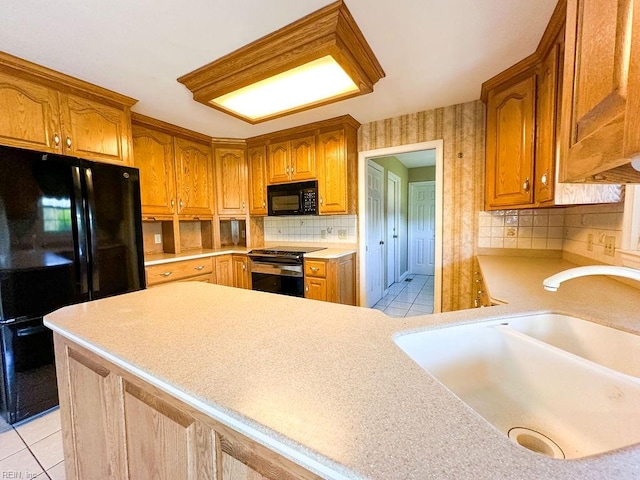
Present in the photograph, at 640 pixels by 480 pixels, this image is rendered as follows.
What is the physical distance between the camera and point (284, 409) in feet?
1.51

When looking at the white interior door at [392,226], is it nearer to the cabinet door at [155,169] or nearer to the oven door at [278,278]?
the oven door at [278,278]

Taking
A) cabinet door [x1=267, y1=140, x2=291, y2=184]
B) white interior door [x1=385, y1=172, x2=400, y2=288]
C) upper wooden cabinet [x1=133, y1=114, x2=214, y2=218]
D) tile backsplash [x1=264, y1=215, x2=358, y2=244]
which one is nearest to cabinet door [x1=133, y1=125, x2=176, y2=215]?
upper wooden cabinet [x1=133, y1=114, x2=214, y2=218]

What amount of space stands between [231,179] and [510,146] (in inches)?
118

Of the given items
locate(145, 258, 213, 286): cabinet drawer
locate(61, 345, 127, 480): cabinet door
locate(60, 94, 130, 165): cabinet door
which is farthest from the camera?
locate(145, 258, 213, 286): cabinet drawer

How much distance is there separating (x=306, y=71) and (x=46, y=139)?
6.18 ft

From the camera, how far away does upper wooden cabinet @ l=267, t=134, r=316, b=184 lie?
9.80ft

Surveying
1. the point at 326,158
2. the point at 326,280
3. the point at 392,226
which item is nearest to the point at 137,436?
the point at 326,280

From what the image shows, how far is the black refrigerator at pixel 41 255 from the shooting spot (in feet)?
5.08

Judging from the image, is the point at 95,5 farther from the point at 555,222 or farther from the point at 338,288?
the point at 555,222

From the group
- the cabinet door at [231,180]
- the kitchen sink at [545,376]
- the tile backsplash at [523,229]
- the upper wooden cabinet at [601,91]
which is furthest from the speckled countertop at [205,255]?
the upper wooden cabinet at [601,91]

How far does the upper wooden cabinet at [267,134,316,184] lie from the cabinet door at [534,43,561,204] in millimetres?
1978

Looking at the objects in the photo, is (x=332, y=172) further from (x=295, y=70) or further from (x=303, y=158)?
(x=295, y=70)

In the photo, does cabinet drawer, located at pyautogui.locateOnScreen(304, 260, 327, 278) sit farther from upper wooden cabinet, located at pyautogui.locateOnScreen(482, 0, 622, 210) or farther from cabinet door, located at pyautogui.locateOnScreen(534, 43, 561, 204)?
cabinet door, located at pyautogui.locateOnScreen(534, 43, 561, 204)

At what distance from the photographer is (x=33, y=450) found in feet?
4.74
